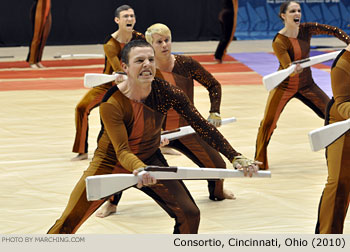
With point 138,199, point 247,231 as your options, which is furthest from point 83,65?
point 247,231

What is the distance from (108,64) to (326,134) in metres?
3.04

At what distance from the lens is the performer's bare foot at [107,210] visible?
480 cm

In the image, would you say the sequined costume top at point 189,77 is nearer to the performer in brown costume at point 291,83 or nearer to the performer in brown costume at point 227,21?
the performer in brown costume at point 291,83

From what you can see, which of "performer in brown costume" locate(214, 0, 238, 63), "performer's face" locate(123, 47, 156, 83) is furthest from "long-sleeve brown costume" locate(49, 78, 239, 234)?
"performer in brown costume" locate(214, 0, 238, 63)

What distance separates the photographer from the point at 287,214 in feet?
15.7

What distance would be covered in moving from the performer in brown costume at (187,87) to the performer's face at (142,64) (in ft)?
3.75

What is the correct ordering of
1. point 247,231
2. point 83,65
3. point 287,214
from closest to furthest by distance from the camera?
point 247,231 < point 287,214 < point 83,65

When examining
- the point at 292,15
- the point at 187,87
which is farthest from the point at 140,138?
the point at 292,15

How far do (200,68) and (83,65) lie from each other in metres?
8.10

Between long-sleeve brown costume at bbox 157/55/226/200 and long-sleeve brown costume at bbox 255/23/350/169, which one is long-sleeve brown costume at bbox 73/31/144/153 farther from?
long-sleeve brown costume at bbox 255/23/350/169

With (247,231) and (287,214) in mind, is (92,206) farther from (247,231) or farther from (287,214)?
(287,214)

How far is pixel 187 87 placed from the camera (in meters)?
5.12

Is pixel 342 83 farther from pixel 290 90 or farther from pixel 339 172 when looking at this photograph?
pixel 290 90

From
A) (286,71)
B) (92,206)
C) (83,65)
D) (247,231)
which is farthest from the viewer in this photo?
(83,65)
